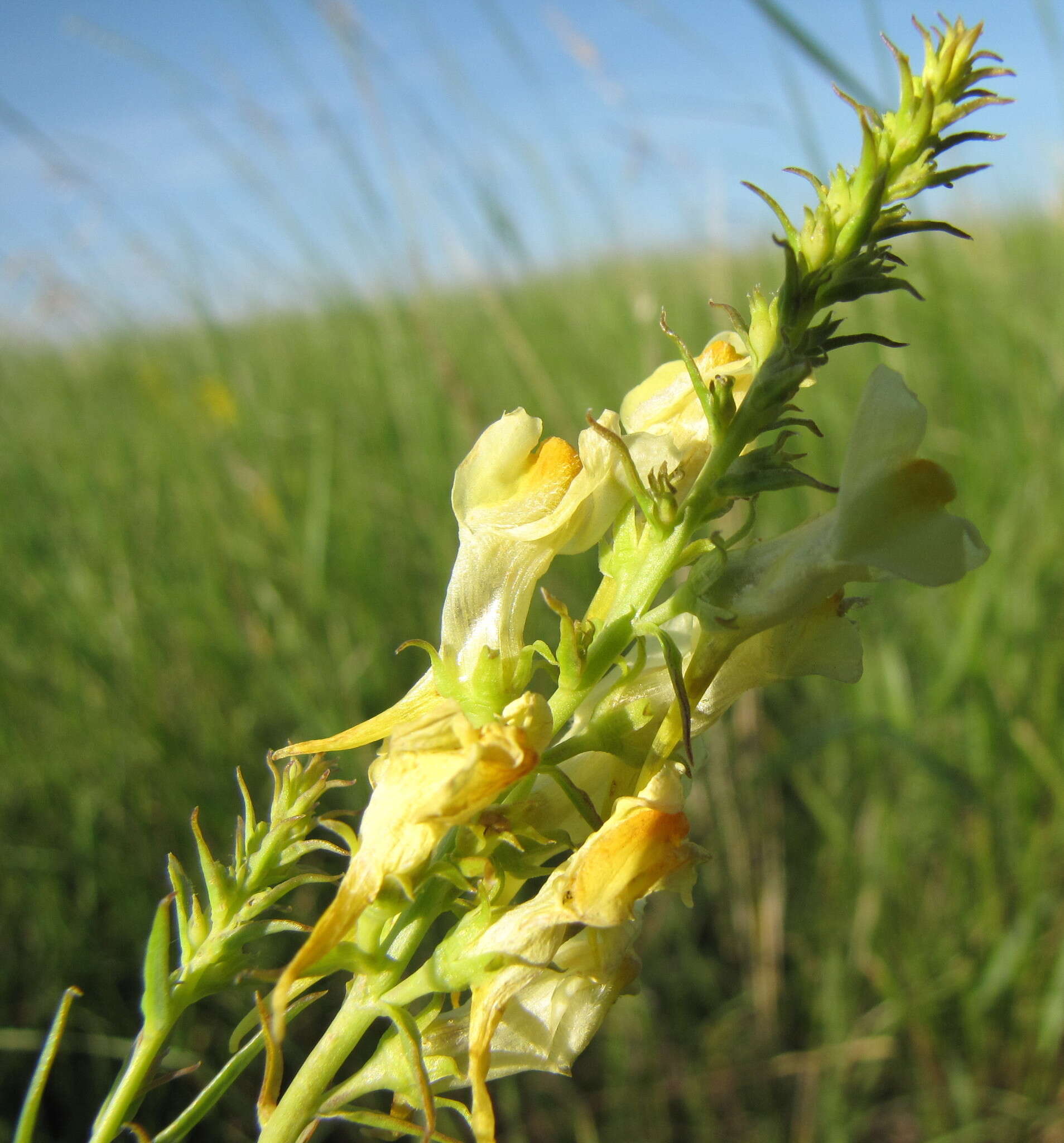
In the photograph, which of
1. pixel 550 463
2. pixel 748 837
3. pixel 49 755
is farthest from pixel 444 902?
pixel 49 755

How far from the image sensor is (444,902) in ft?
1.90

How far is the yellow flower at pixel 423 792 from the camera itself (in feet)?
1.64

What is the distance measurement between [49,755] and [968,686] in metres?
1.67

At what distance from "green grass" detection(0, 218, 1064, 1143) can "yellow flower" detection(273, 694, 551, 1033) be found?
101 centimetres

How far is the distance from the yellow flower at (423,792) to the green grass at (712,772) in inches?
39.7

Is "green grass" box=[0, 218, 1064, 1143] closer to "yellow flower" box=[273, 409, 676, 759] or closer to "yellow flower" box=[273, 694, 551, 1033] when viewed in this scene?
"yellow flower" box=[273, 409, 676, 759]

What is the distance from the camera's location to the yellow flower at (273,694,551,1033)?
1.64 ft

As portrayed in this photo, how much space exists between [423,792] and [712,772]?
131cm

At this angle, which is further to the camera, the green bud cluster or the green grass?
the green grass

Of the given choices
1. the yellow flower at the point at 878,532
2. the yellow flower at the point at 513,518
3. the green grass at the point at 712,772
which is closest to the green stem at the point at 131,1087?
the yellow flower at the point at 513,518

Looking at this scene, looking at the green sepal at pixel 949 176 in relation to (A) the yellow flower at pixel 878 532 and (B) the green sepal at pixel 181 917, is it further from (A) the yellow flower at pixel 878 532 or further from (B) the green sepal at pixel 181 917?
(B) the green sepal at pixel 181 917

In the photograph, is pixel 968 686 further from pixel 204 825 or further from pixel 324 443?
pixel 324 443

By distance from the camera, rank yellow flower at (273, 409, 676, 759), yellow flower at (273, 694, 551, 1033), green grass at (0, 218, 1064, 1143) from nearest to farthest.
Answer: yellow flower at (273, 694, 551, 1033) < yellow flower at (273, 409, 676, 759) < green grass at (0, 218, 1064, 1143)

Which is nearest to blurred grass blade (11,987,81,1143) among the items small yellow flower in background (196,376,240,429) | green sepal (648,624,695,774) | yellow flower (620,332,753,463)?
green sepal (648,624,695,774)
